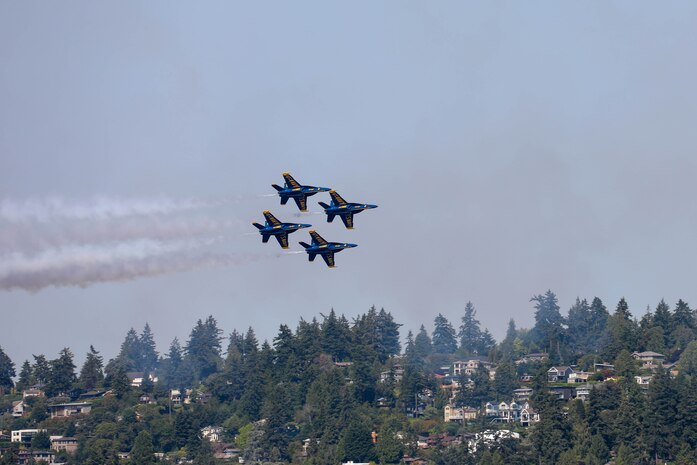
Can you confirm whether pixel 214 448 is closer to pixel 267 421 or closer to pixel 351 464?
pixel 267 421

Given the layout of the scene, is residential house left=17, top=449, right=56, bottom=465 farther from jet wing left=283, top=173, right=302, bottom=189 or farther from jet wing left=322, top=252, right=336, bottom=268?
jet wing left=283, top=173, right=302, bottom=189

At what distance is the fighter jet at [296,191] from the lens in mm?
118812

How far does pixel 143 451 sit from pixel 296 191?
253 ft

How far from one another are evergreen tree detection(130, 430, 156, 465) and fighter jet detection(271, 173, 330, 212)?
74.9 m

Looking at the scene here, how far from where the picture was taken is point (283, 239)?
398 feet

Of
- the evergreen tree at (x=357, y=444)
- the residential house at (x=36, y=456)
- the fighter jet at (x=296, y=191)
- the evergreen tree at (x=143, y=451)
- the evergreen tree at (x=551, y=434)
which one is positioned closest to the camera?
→ the fighter jet at (x=296, y=191)

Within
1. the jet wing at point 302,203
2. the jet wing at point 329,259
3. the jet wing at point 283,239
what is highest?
the jet wing at point 302,203

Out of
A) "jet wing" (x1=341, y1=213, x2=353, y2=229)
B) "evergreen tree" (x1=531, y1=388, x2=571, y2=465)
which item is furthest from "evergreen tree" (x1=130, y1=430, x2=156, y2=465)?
"jet wing" (x1=341, y1=213, x2=353, y2=229)

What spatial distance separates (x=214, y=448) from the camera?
198000 mm

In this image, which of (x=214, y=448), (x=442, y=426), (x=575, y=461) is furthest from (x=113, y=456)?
(x=575, y=461)

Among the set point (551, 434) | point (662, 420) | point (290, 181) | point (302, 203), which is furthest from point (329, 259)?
point (662, 420)

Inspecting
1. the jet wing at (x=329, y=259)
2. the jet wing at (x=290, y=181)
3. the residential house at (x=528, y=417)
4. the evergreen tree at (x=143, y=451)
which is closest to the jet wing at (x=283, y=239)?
the jet wing at (x=329, y=259)

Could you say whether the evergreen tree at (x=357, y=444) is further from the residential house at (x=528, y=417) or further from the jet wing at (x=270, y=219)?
the jet wing at (x=270, y=219)

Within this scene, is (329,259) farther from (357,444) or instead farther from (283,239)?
(357,444)
